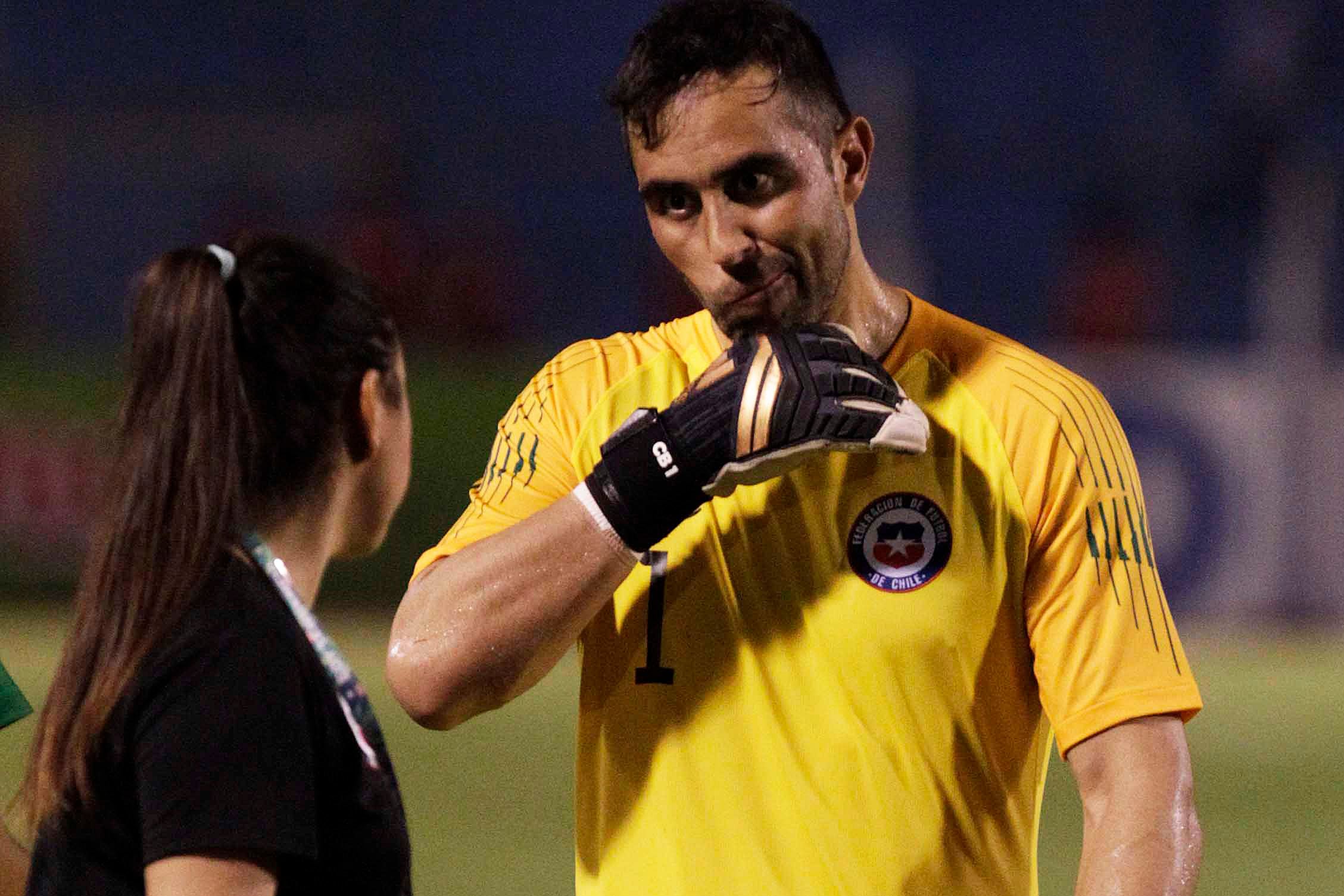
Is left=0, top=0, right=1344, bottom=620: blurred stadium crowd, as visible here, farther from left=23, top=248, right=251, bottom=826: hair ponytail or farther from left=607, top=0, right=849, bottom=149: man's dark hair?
left=23, top=248, right=251, bottom=826: hair ponytail

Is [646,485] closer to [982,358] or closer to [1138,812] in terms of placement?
[982,358]

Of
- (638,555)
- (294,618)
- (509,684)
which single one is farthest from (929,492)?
(294,618)

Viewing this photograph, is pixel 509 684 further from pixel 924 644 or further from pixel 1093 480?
pixel 1093 480

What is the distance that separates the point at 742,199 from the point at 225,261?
2.85 ft

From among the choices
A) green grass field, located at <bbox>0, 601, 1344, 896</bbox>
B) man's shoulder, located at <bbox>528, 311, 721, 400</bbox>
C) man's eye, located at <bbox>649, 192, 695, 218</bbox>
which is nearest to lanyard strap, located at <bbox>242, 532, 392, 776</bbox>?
man's shoulder, located at <bbox>528, 311, 721, 400</bbox>

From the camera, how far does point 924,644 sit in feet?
8.90

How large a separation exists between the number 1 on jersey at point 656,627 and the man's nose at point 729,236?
0.49 meters

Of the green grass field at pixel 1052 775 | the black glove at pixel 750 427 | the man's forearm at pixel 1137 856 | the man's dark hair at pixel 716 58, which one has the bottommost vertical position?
the green grass field at pixel 1052 775

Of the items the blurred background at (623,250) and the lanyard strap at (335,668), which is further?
the blurred background at (623,250)

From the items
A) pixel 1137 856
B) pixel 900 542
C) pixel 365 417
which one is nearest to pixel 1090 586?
pixel 900 542

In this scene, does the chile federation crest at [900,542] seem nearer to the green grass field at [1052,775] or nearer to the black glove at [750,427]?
the black glove at [750,427]

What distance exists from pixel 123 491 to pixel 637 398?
0.95 meters

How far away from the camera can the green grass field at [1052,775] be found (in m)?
6.95

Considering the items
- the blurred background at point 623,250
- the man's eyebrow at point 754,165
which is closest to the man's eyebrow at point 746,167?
the man's eyebrow at point 754,165
